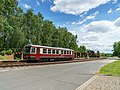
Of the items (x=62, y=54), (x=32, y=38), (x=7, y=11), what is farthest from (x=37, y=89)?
(x=32, y=38)

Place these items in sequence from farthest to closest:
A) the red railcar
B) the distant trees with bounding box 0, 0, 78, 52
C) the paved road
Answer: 1. the distant trees with bounding box 0, 0, 78, 52
2. the red railcar
3. the paved road

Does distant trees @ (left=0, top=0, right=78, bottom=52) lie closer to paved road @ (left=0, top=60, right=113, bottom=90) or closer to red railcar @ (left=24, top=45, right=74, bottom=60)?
red railcar @ (left=24, top=45, right=74, bottom=60)

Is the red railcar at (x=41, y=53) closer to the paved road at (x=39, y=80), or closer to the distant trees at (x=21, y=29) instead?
the distant trees at (x=21, y=29)

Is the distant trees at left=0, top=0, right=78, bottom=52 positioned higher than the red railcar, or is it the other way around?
the distant trees at left=0, top=0, right=78, bottom=52

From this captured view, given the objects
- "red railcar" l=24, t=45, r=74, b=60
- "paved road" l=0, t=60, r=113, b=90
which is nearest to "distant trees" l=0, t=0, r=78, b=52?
"red railcar" l=24, t=45, r=74, b=60

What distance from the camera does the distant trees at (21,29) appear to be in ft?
163

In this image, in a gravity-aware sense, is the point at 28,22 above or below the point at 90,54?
above

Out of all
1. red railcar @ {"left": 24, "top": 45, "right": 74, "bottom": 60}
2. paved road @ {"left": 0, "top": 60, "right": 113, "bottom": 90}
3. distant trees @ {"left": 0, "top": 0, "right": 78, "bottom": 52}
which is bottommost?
paved road @ {"left": 0, "top": 60, "right": 113, "bottom": 90}

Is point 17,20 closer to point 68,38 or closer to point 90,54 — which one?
point 68,38

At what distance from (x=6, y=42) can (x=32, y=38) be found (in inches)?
431

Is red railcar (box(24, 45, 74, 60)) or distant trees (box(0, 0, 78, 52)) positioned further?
distant trees (box(0, 0, 78, 52))

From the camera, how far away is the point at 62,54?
150 ft

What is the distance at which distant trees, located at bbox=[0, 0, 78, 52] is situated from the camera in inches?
1960

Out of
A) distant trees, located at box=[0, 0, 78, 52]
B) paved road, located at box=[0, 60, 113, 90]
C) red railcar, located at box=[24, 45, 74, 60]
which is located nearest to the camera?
paved road, located at box=[0, 60, 113, 90]
